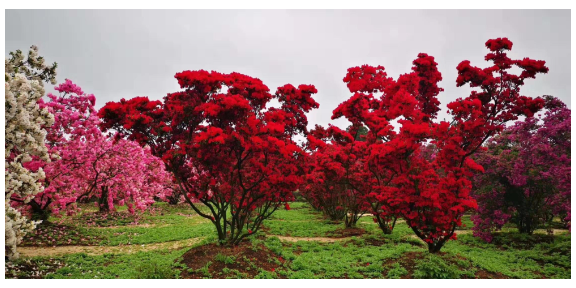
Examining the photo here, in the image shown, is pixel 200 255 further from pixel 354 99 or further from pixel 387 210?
pixel 354 99

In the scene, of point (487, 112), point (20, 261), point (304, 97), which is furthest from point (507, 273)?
point (20, 261)

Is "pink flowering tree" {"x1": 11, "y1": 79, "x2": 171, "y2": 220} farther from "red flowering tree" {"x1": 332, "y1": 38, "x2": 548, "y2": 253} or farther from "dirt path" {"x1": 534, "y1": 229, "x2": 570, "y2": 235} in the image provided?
"dirt path" {"x1": 534, "y1": 229, "x2": 570, "y2": 235}

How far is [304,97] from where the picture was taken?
1143 cm

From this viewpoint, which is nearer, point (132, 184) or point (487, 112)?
point (487, 112)

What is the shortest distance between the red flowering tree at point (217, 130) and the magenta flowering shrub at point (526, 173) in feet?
33.4

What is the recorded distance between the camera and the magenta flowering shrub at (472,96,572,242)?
42.2 feet

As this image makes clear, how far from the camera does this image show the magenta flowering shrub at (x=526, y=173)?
42.2ft

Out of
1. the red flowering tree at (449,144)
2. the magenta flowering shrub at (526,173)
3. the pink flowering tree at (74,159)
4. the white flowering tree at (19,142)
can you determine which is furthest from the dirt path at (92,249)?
the magenta flowering shrub at (526,173)

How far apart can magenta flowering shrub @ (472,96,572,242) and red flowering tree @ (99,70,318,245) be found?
10.2 meters

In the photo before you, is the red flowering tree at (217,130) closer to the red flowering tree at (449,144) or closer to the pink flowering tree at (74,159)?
the red flowering tree at (449,144)

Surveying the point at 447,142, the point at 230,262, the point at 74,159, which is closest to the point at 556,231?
the point at 447,142

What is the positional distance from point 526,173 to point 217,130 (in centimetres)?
1435

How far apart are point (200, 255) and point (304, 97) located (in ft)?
21.6
